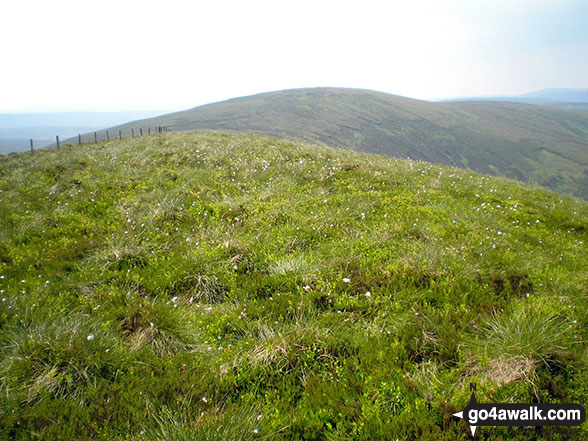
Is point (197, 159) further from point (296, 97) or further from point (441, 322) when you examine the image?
point (296, 97)

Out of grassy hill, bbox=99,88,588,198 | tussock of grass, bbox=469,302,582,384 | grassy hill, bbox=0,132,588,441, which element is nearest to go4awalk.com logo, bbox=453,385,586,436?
grassy hill, bbox=0,132,588,441

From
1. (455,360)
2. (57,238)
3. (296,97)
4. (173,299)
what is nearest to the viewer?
(455,360)

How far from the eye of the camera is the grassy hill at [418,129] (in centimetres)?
11106

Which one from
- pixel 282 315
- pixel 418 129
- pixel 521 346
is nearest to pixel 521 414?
pixel 521 346

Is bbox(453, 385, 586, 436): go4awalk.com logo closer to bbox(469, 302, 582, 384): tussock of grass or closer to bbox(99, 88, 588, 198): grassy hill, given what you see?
bbox(469, 302, 582, 384): tussock of grass

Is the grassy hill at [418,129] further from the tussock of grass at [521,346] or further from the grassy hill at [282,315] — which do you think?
the tussock of grass at [521,346]

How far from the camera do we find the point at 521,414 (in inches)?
118

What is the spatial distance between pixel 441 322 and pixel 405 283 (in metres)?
1.01

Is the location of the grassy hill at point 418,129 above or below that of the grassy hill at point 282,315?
above

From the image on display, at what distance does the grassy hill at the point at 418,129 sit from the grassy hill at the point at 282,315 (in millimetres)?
92442

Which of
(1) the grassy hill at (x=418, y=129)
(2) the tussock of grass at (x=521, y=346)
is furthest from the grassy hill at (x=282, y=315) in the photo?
(1) the grassy hill at (x=418, y=129)

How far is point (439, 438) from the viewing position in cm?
279

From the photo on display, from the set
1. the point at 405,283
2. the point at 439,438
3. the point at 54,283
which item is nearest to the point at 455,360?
the point at 439,438

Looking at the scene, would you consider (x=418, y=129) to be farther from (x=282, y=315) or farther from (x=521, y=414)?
(x=521, y=414)
